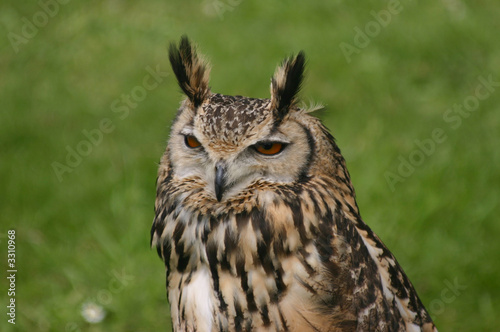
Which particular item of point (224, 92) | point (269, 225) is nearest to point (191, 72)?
point (269, 225)

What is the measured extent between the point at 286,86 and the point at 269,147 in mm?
249

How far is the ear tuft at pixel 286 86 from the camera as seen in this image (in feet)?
8.19

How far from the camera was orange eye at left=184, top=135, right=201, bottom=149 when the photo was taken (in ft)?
8.30

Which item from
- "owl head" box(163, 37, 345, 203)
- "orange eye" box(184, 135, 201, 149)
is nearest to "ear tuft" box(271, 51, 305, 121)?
"owl head" box(163, 37, 345, 203)

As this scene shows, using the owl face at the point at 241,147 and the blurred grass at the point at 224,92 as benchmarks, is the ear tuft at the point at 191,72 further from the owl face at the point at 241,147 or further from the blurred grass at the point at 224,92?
the blurred grass at the point at 224,92

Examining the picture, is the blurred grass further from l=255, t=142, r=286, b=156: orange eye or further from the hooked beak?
the hooked beak

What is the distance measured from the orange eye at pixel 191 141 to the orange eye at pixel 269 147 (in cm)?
24

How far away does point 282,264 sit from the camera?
248 centimetres

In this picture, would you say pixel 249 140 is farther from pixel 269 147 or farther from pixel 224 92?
pixel 224 92

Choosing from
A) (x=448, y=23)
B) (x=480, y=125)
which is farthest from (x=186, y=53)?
(x=448, y=23)

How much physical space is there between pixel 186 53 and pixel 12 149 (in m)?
2.97

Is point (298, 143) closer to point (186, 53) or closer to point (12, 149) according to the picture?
point (186, 53)

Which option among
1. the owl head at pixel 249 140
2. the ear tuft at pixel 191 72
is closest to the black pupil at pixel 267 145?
the owl head at pixel 249 140

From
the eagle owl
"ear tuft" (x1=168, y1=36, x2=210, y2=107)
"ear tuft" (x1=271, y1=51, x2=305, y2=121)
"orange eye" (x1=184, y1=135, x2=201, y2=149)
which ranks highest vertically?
"ear tuft" (x1=168, y1=36, x2=210, y2=107)
